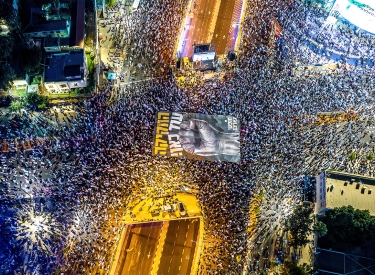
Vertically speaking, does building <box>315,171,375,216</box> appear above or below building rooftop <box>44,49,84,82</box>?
below

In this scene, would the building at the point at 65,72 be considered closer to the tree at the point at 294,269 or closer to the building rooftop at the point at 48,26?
the building rooftop at the point at 48,26

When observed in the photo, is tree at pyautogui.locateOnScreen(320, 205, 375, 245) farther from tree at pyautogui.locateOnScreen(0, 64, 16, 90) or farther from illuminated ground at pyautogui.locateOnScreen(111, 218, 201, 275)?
tree at pyautogui.locateOnScreen(0, 64, 16, 90)

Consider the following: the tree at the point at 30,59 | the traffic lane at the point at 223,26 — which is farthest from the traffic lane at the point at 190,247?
the tree at the point at 30,59

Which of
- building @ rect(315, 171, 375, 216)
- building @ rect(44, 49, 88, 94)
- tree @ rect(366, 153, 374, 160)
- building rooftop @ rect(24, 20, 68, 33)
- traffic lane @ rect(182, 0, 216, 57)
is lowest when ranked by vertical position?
building @ rect(315, 171, 375, 216)

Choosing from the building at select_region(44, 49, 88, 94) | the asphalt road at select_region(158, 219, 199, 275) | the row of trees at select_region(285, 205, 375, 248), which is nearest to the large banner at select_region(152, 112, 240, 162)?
the asphalt road at select_region(158, 219, 199, 275)

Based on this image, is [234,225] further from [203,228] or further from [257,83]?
[257,83]
